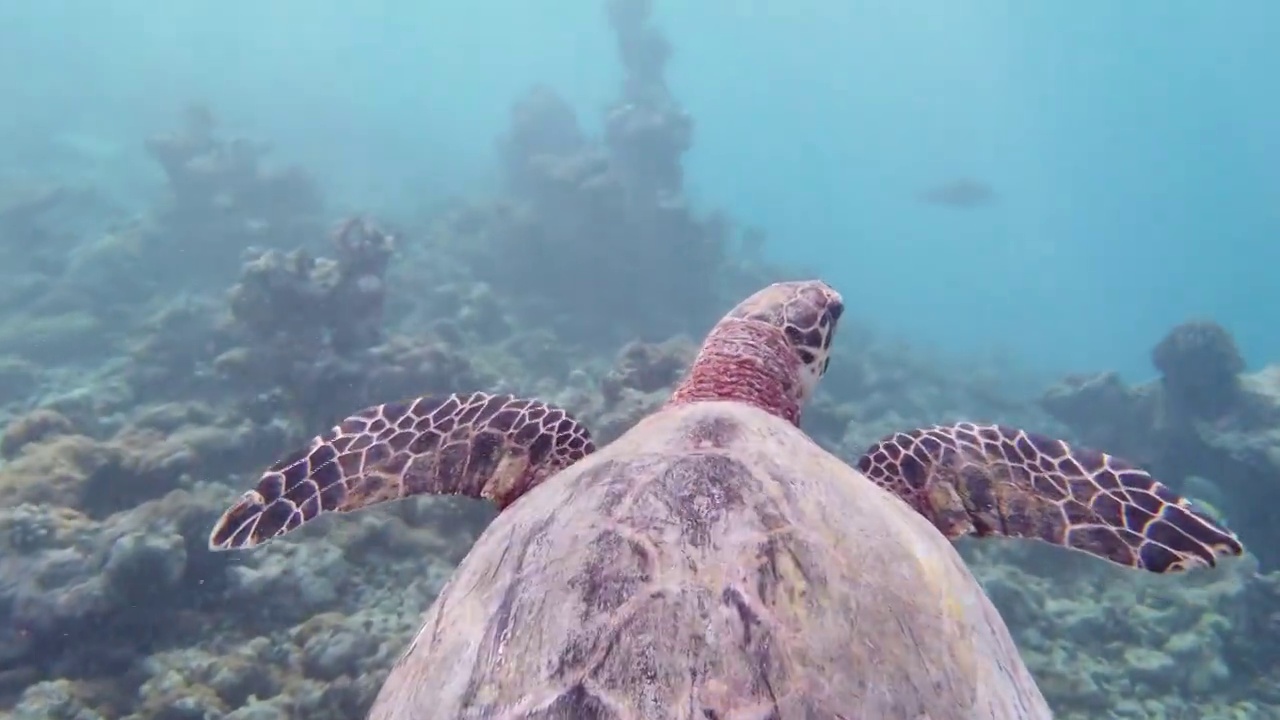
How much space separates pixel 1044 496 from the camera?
344cm

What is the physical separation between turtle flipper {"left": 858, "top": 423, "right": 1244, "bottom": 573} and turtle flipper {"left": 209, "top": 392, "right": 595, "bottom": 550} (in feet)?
5.80

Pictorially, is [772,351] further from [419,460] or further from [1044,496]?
[419,460]

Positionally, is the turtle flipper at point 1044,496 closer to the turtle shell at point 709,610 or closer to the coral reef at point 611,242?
the turtle shell at point 709,610

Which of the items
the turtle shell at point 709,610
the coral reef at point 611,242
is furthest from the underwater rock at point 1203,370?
the turtle shell at point 709,610

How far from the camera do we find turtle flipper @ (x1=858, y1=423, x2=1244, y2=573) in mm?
3191

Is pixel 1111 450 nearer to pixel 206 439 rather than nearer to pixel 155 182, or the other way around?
pixel 206 439

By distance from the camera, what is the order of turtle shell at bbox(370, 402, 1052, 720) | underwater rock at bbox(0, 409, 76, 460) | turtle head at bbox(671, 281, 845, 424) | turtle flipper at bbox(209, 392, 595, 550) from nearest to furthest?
turtle shell at bbox(370, 402, 1052, 720)
turtle flipper at bbox(209, 392, 595, 550)
turtle head at bbox(671, 281, 845, 424)
underwater rock at bbox(0, 409, 76, 460)

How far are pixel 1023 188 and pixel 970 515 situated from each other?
13504 centimetres

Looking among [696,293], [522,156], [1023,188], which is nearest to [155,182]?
[522,156]

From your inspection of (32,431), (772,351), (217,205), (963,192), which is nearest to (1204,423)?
(772,351)

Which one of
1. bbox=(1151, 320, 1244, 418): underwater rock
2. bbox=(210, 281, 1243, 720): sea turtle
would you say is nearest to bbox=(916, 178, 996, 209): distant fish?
bbox=(1151, 320, 1244, 418): underwater rock

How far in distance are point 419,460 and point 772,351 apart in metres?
2.08

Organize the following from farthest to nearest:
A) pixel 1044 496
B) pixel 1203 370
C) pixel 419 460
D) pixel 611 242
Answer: pixel 611 242, pixel 1203 370, pixel 419 460, pixel 1044 496

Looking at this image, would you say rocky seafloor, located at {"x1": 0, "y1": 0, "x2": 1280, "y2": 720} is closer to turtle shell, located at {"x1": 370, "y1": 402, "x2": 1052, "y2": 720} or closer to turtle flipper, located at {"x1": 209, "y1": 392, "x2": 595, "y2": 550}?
turtle flipper, located at {"x1": 209, "y1": 392, "x2": 595, "y2": 550}
